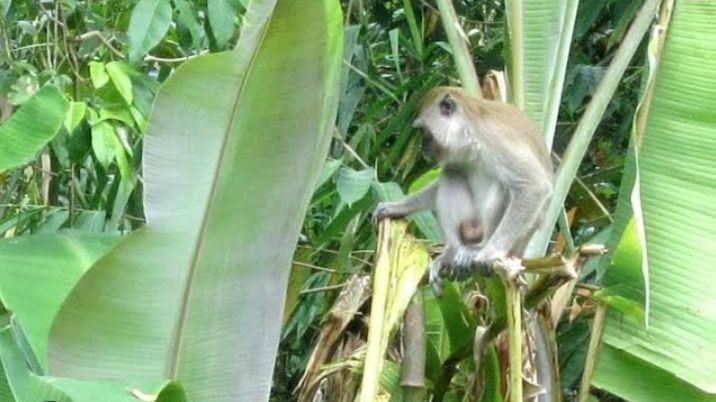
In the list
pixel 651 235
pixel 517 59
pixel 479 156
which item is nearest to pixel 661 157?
pixel 651 235

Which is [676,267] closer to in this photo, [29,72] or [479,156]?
[479,156]

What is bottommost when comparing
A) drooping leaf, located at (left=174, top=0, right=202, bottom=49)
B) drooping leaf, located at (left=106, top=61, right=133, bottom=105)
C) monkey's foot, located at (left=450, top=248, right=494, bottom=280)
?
monkey's foot, located at (left=450, top=248, right=494, bottom=280)

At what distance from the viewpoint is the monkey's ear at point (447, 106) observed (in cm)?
323

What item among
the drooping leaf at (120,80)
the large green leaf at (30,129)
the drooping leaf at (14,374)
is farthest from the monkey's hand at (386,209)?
the drooping leaf at (14,374)

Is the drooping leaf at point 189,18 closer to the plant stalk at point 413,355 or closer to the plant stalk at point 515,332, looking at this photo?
the plant stalk at point 413,355

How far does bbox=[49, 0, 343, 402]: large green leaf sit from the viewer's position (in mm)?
2012

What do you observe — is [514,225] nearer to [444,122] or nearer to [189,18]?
[444,122]

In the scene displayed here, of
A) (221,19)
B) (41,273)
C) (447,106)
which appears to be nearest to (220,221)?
(41,273)

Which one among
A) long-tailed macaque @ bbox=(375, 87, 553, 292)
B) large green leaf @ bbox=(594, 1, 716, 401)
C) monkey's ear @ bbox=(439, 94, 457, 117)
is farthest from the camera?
monkey's ear @ bbox=(439, 94, 457, 117)

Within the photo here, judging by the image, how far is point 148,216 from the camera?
6.66 ft

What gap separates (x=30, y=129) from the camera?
7.27 ft

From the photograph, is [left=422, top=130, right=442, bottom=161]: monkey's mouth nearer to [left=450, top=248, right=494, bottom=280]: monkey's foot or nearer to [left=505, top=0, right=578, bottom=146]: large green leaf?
[left=450, top=248, right=494, bottom=280]: monkey's foot

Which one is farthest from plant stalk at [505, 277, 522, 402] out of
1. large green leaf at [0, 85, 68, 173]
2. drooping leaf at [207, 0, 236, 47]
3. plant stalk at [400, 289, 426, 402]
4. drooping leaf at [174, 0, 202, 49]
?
drooping leaf at [174, 0, 202, 49]

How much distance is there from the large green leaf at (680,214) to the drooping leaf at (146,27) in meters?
1.12
